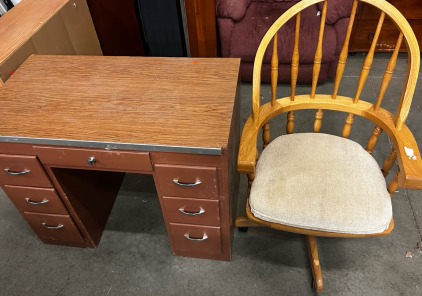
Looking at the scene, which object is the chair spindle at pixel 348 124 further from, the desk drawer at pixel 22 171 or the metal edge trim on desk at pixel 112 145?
the desk drawer at pixel 22 171

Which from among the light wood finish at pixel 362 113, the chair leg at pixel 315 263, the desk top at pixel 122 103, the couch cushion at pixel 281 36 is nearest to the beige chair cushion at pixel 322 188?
the light wood finish at pixel 362 113

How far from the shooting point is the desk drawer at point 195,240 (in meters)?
1.33

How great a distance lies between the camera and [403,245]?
4.96 ft

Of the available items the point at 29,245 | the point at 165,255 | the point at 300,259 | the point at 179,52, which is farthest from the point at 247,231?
the point at 179,52

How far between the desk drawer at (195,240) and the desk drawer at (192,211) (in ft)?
0.13

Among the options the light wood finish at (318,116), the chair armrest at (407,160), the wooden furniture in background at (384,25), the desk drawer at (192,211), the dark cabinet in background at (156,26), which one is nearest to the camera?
the chair armrest at (407,160)

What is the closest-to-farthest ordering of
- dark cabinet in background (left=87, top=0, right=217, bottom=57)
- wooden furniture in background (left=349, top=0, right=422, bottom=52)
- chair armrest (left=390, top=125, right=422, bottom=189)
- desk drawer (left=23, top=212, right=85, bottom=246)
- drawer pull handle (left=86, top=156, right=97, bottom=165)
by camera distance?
1. chair armrest (left=390, top=125, right=422, bottom=189)
2. drawer pull handle (left=86, top=156, right=97, bottom=165)
3. desk drawer (left=23, top=212, right=85, bottom=246)
4. dark cabinet in background (left=87, top=0, right=217, bottom=57)
5. wooden furniture in background (left=349, top=0, right=422, bottom=52)

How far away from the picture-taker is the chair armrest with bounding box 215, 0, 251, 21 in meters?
2.14

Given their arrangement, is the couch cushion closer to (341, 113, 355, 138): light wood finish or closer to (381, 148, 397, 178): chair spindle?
(341, 113, 355, 138): light wood finish

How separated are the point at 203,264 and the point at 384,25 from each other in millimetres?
2071

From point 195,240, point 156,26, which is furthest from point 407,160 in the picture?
point 156,26

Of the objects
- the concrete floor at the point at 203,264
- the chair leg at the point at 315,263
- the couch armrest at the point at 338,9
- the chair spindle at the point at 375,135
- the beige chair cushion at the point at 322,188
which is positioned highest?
the couch armrest at the point at 338,9

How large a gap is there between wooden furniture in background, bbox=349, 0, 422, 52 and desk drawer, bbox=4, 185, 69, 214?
7.33 ft

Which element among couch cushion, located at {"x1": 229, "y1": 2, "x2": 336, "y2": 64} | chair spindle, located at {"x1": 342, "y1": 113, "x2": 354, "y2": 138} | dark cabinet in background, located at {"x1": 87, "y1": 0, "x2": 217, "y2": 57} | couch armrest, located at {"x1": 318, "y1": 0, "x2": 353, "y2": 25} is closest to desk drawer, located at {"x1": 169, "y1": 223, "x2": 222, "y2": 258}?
chair spindle, located at {"x1": 342, "y1": 113, "x2": 354, "y2": 138}
